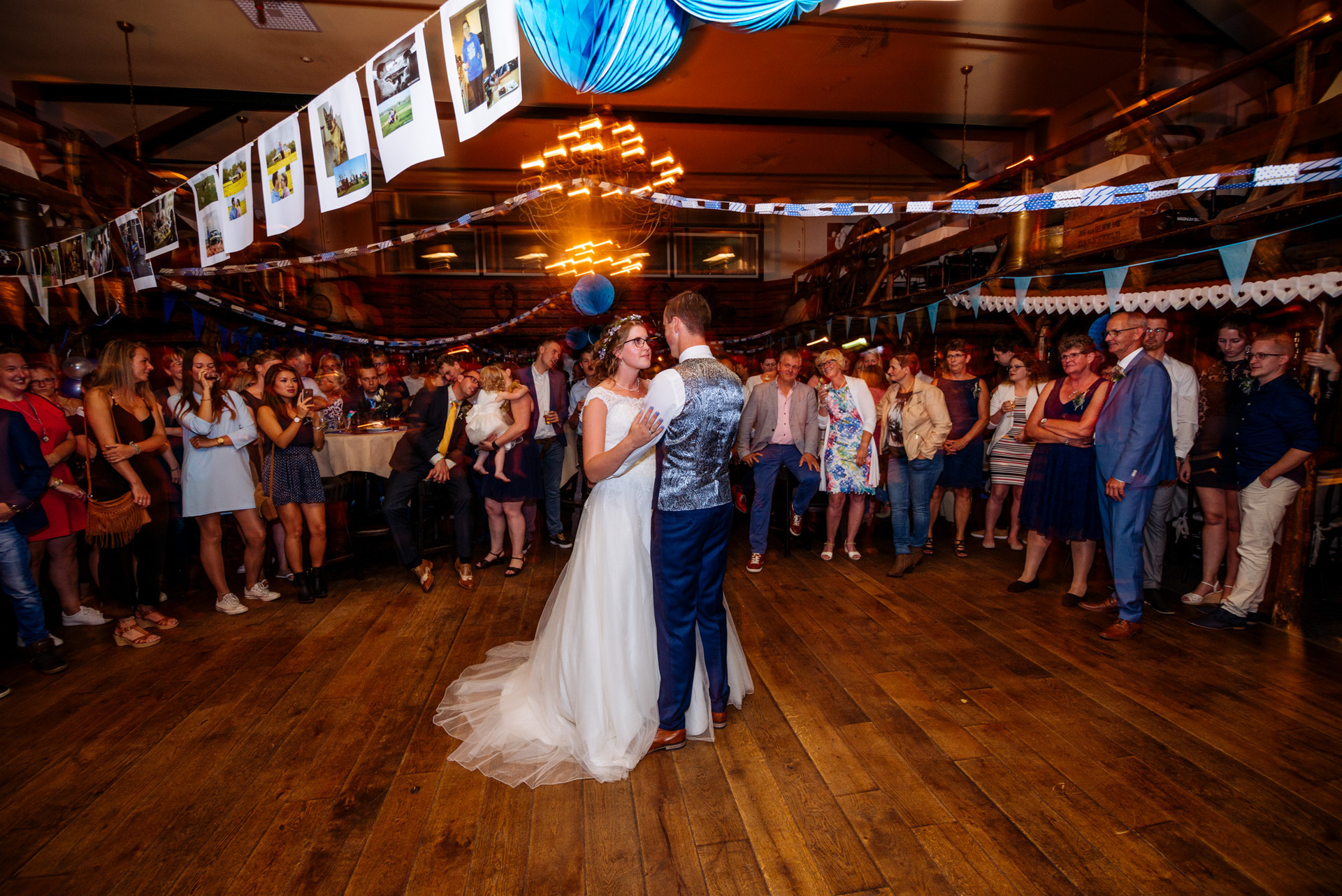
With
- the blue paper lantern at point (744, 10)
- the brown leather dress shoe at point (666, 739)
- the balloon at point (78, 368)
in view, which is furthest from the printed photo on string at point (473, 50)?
the balloon at point (78, 368)

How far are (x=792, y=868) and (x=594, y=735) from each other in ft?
2.72

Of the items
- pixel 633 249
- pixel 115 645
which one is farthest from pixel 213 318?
pixel 633 249

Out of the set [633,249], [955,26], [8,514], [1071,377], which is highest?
[955,26]

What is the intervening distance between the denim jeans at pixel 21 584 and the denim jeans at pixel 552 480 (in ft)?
9.96

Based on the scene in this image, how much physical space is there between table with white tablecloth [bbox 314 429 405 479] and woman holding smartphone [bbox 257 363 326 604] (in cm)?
Answer: 50

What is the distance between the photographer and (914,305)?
7035 millimetres

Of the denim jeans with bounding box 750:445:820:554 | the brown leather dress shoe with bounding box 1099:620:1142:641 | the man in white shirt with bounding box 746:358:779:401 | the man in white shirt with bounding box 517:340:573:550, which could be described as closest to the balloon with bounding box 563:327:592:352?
the man in white shirt with bounding box 517:340:573:550

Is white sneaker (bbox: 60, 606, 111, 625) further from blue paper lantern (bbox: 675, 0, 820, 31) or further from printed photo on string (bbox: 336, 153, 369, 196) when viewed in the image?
blue paper lantern (bbox: 675, 0, 820, 31)

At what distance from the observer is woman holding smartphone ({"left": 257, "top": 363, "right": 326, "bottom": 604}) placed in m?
3.83

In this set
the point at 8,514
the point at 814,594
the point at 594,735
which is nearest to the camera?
the point at 594,735

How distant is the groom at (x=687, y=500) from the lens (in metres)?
2.11

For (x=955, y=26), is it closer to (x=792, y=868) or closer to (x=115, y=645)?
A: (x=792, y=868)

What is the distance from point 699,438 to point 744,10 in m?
1.52

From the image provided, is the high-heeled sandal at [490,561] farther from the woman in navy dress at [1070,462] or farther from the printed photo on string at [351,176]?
the woman in navy dress at [1070,462]
